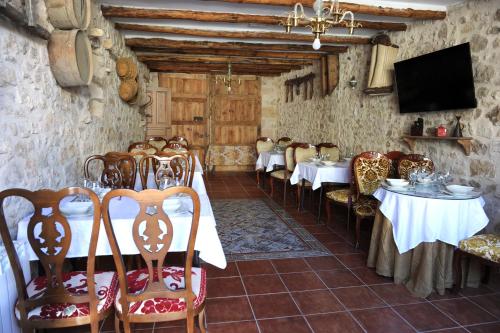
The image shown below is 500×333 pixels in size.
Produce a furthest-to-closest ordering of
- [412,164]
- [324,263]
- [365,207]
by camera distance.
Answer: [412,164], [365,207], [324,263]

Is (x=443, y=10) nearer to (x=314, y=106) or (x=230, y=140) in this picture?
(x=314, y=106)

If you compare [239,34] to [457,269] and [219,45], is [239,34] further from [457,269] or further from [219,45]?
[457,269]

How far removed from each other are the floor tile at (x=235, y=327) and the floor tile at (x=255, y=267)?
0.69 meters

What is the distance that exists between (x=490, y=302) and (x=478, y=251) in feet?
1.41

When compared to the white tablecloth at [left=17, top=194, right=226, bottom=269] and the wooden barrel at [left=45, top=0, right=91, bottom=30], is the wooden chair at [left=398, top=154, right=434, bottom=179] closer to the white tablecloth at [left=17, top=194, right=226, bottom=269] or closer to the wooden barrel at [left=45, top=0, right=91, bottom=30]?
the white tablecloth at [left=17, top=194, right=226, bottom=269]

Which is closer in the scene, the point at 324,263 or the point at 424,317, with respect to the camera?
the point at 424,317

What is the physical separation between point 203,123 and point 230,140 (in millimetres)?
810

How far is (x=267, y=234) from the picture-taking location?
3.71 m

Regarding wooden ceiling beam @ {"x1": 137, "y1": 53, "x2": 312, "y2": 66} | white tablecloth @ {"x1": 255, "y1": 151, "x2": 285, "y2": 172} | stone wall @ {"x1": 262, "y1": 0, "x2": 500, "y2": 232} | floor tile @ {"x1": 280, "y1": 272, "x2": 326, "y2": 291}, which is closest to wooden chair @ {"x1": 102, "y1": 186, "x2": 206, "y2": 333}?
floor tile @ {"x1": 280, "y1": 272, "x2": 326, "y2": 291}

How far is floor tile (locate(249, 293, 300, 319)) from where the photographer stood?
219 centimetres

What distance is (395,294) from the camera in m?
2.46

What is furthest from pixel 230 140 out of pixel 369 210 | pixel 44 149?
pixel 44 149

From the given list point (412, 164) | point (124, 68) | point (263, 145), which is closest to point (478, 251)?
point (412, 164)

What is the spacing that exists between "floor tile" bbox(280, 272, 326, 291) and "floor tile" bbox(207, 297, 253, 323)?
1.34 ft
